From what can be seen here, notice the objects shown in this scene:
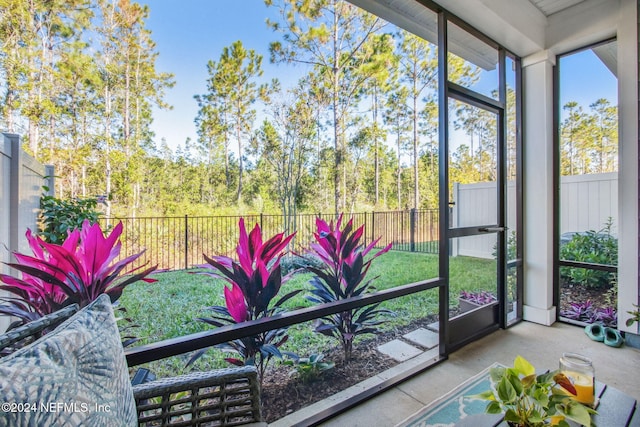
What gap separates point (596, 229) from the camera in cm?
285

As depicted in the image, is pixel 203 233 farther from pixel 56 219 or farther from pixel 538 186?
pixel 538 186

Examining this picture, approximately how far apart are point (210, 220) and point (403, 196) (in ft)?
11.9

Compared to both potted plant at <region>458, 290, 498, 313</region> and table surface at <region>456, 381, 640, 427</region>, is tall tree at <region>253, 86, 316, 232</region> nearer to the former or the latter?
potted plant at <region>458, 290, 498, 313</region>

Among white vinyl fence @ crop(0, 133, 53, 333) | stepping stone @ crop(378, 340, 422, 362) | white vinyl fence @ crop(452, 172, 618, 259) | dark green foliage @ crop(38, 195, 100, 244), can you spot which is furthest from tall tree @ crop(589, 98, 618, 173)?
white vinyl fence @ crop(0, 133, 53, 333)

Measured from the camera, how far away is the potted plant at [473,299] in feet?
8.58

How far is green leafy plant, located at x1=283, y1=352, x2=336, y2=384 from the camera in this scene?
197cm

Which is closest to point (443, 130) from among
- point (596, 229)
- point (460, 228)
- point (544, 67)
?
point (460, 228)

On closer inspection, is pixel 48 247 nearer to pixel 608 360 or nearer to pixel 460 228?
pixel 460 228

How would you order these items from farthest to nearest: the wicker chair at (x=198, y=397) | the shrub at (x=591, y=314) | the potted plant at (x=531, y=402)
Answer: the shrub at (x=591, y=314), the wicker chair at (x=198, y=397), the potted plant at (x=531, y=402)

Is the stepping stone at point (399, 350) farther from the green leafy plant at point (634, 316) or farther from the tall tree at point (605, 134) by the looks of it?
the tall tree at point (605, 134)

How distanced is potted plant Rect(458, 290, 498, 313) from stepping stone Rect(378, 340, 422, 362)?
0.59 meters

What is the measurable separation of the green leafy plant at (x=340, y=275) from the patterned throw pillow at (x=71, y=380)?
1.36m

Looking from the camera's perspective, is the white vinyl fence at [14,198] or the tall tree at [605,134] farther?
the tall tree at [605,134]

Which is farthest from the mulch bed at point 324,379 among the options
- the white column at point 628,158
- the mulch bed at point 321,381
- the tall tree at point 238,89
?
the tall tree at point 238,89
